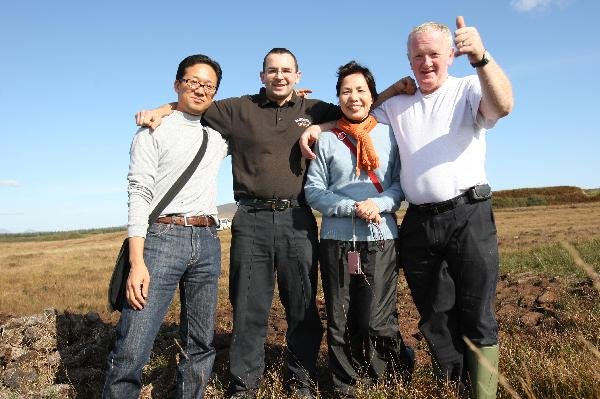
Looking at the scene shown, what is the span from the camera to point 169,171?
14.2 feet

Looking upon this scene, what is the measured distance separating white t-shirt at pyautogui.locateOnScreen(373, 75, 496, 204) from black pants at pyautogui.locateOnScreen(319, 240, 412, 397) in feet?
2.19

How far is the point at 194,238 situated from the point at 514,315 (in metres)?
5.40

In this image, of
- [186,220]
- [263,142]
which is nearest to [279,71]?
[263,142]

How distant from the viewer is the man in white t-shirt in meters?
4.01

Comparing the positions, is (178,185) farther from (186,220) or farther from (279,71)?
Answer: (279,71)

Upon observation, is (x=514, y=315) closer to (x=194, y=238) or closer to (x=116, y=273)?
(x=194, y=238)

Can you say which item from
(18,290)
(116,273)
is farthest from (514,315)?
(18,290)

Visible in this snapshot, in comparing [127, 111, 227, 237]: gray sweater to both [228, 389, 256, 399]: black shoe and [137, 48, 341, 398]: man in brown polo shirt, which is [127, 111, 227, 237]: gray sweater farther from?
[228, 389, 256, 399]: black shoe

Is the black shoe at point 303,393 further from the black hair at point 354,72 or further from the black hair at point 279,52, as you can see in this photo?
the black hair at point 279,52

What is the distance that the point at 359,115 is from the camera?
4.60 m

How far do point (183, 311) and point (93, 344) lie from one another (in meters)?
2.72

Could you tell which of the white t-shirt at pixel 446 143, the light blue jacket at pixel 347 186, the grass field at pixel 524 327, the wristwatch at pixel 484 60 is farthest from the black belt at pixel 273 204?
the wristwatch at pixel 484 60

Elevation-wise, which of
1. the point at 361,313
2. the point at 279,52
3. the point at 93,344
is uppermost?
the point at 279,52

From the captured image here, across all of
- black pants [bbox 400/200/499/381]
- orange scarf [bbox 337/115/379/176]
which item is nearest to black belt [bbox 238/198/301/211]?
orange scarf [bbox 337/115/379/176]
